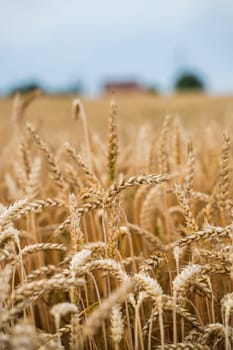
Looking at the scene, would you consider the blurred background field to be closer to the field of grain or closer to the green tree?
the field of grain

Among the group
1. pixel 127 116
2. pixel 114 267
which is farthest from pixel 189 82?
pixel 114 267

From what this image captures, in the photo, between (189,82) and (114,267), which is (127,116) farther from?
(189,82)

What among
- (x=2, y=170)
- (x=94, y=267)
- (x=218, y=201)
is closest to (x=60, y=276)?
(x=94, y=267)

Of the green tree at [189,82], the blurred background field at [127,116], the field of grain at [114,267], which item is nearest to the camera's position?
the field of grain at [114,267]

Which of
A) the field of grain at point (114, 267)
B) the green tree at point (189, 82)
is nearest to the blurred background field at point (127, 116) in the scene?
the field of grain at point (114, 267)

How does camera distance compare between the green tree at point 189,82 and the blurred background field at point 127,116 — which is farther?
the green tree at point 189,82

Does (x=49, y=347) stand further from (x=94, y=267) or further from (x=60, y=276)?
(x=94, y=267)

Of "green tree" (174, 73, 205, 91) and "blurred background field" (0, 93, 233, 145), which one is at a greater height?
"green tree" (174, 73, 205, 91)

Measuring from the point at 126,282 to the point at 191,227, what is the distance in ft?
1.09

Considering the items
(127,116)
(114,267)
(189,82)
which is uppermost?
(189,82)

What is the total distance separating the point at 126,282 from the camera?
121cm

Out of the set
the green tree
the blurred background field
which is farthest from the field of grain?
the green tree

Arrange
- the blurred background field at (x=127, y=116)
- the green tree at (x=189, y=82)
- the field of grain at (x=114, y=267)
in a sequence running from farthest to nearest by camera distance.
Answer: the green tree at (x=189, y=82)
the blurred background field at (x=127, y=116)
the field of grain at (x=114, y=267)

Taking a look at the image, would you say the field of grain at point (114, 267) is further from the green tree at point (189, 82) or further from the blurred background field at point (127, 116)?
the green tree at point (189, 82)
